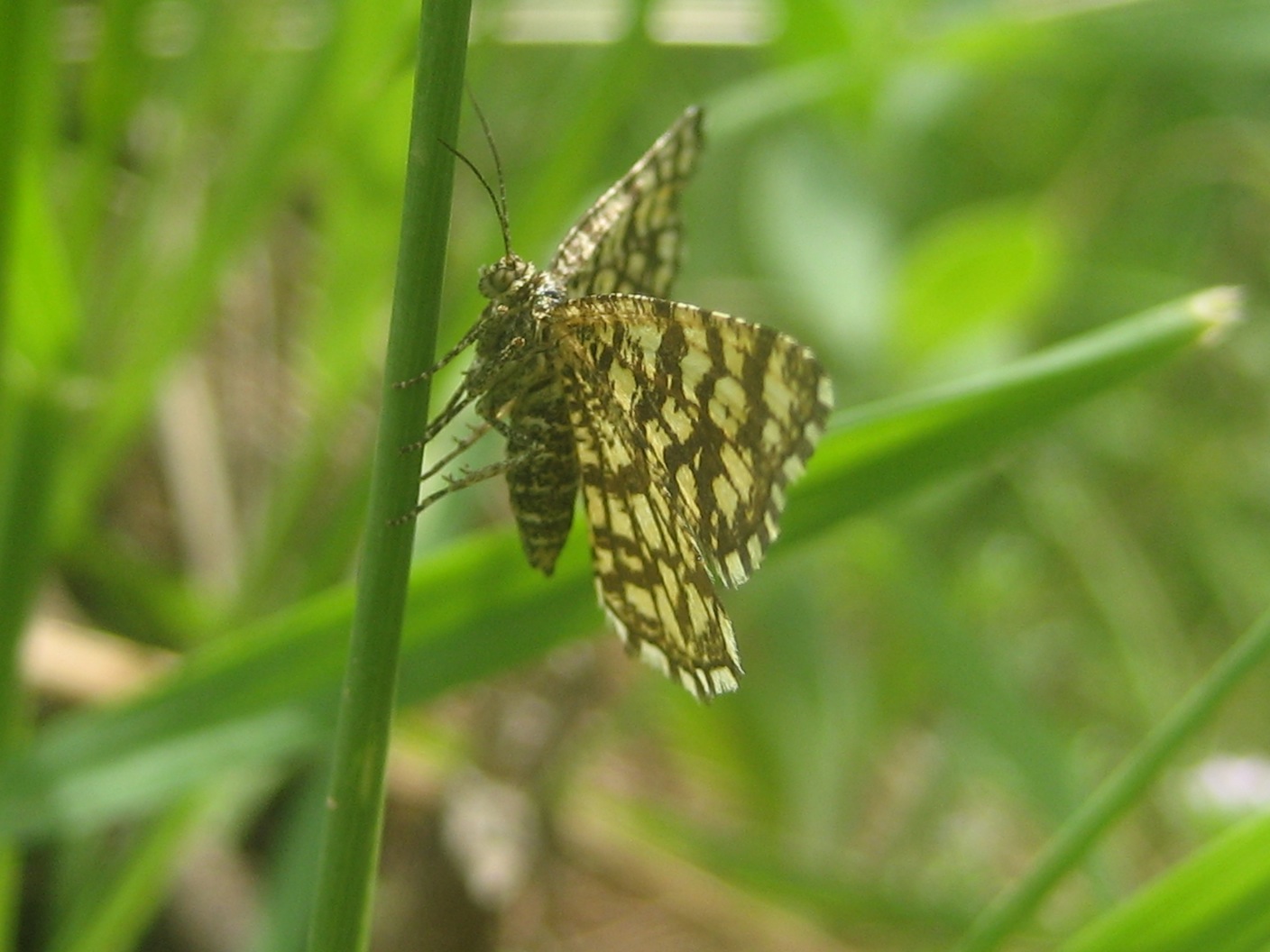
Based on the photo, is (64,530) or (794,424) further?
(64,530)

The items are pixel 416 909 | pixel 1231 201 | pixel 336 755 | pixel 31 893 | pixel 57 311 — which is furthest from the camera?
pixel 1231 201

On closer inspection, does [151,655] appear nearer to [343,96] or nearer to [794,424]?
[343,96]

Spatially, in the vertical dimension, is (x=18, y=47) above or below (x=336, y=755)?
above

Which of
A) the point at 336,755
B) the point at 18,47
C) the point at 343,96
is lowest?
the point at 336,755

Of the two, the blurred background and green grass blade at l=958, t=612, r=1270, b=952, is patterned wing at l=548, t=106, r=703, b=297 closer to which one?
the blurred background

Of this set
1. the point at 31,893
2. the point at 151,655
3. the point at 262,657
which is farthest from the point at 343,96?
the point at 31,893

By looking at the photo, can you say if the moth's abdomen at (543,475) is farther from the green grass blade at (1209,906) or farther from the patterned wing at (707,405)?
the green grass blade at (1209,906)

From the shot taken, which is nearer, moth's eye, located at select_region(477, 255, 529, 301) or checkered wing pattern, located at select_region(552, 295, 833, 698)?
checkered wing pattern, located at select_region(552, 295, 833, 698)

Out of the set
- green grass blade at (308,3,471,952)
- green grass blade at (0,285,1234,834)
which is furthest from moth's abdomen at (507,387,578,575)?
green grass blade at (308,3,471,952)
